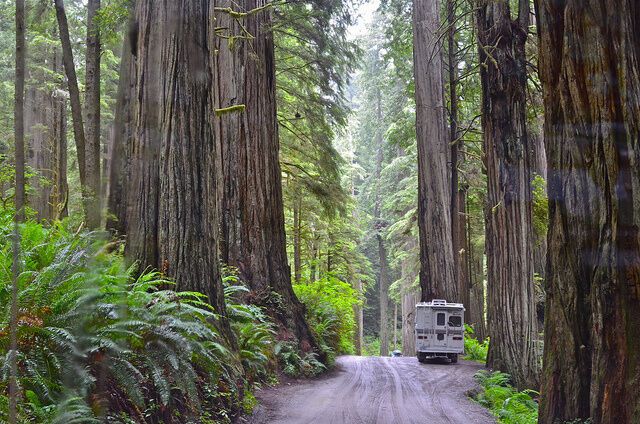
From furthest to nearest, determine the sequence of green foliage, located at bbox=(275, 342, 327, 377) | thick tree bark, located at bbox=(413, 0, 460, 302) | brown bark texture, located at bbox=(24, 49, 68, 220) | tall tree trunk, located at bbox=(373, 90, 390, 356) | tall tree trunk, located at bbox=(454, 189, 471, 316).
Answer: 1. tall tree trunk, located at bbox=(373, 90, 390, 356)
2. brown bark texture, located at bbox=(24, 49, 68, 220)
3. tall tree trunk, located at bbox=(454, 189, 471, 316)
4. thick tree bark, located at bbox=(413, 0, 460, 302)
5. green foliage, located at bbox=(275, 342, 327, 377)

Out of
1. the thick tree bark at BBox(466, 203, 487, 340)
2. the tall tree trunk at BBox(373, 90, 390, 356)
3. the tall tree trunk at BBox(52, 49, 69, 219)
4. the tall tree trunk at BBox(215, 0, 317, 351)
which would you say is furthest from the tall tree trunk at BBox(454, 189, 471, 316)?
the tall tree trunk at BBox(373, 90, 390, 356)

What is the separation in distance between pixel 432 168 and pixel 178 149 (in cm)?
1223

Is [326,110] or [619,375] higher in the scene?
[326,110]

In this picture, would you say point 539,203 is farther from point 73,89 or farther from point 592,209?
point 73,89

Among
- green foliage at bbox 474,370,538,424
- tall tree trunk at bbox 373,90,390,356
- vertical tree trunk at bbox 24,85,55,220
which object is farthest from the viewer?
tall tree trunk at bbox 373,90,390,356

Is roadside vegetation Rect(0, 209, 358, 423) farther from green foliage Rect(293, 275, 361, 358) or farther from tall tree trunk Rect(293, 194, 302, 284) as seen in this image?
tall tree trunk Rect(293, 194, 302, 284)

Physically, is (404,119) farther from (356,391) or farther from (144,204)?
(144,204)

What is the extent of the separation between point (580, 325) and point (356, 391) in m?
4.87

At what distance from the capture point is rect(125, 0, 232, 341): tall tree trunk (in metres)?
6.91

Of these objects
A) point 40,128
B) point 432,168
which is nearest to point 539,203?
point 432,168

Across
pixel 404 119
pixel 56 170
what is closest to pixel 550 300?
pixel 404 119

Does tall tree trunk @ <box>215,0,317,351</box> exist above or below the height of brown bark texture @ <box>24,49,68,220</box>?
below

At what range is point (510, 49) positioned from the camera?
10.7 meters

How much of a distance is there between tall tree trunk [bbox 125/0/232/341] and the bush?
107cm
